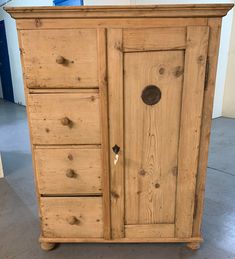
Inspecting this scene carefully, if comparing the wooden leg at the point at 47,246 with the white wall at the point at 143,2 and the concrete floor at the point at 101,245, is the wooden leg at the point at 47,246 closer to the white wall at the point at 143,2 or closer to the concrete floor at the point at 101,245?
the concrete floor at the point at 101,245

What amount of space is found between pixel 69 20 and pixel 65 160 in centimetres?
59

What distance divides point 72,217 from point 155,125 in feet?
1.99

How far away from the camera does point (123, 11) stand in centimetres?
94

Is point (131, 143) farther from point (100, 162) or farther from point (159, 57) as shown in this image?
point (159, 57)

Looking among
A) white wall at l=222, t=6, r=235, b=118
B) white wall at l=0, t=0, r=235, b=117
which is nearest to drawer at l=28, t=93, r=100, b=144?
white wall at l=0, t=0, r=235, b=117

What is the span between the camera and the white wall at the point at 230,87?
358 cm

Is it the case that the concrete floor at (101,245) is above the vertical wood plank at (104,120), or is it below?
below

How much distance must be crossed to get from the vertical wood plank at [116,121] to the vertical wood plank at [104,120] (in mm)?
19

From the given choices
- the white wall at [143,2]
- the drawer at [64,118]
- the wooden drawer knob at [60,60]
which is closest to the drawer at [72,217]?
the drawer at [64,118]

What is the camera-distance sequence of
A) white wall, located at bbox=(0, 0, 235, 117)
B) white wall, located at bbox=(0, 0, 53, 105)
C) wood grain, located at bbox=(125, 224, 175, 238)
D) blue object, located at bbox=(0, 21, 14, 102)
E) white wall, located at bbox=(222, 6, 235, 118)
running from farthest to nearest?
blue object, located at bbox=(0, 21, 14, 102)
white wall, located at bbox=(0, 0, 53, 105)
white wall, located at bbox=(222, 6, 235, 118)
white wall, located at bbox=(0, 0, 235, 117)
wood grain, located at bbox=(125, 224, 175, 238)

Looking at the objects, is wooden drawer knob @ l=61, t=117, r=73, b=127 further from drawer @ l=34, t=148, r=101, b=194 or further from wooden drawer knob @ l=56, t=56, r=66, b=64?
wooden drawer knob @ l=56, t=56, r=66, b=64

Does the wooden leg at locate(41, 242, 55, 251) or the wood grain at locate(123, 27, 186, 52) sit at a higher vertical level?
the wood grain at locate(123, 27, 186, 52)

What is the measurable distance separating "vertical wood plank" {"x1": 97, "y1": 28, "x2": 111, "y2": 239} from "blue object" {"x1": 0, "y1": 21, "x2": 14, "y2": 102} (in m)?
4.89

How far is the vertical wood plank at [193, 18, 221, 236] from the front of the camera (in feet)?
3.24
